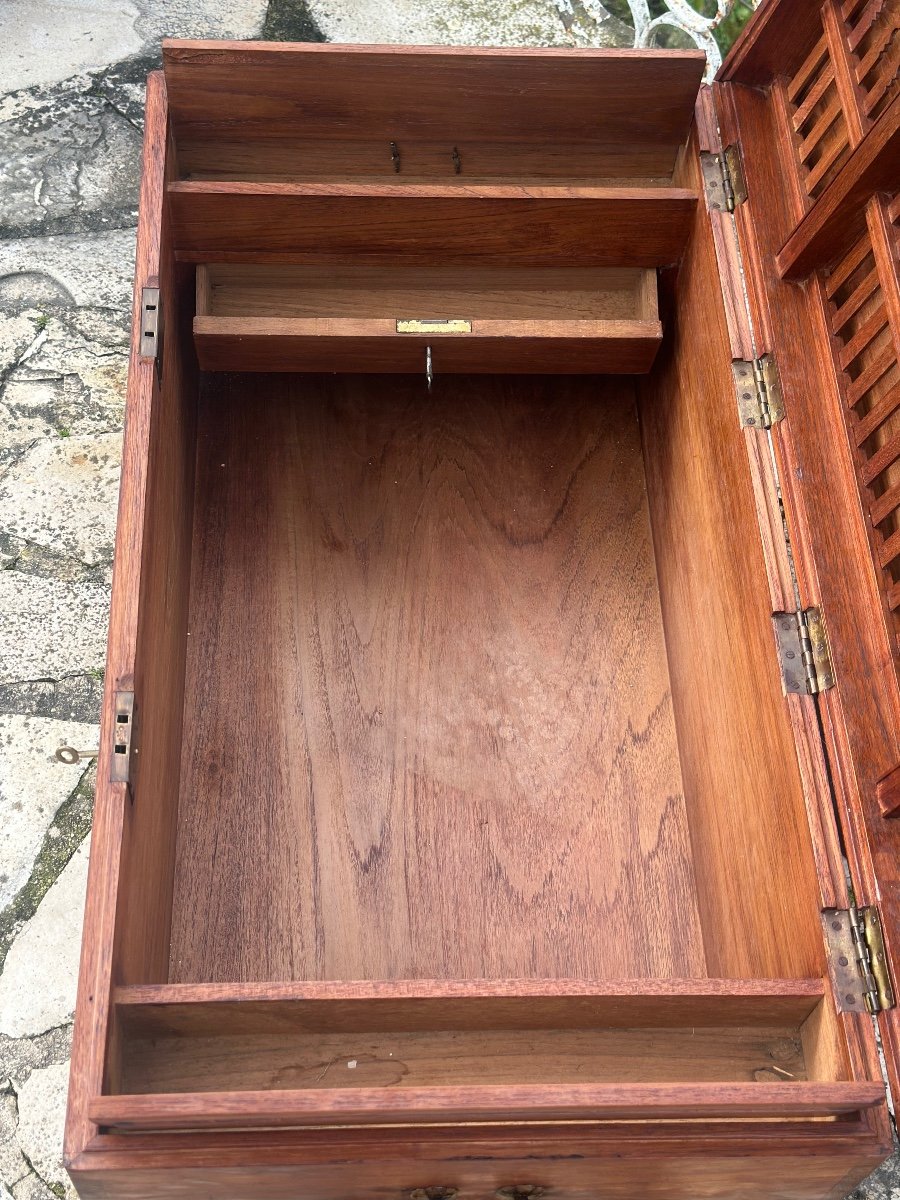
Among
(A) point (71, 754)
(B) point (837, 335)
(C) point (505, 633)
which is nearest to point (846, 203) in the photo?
(B) point (837, 335)

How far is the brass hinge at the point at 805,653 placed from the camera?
1.64 metres

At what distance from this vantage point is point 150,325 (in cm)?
180

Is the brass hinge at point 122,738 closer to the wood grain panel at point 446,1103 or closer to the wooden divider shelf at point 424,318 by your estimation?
the wood grain panel at point 446,1103

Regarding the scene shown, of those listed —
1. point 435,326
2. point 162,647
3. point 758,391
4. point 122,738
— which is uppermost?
point 435,326

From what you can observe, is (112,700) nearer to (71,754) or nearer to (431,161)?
(71,754)

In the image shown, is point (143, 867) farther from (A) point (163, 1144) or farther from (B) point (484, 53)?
(B) point (484, 53)

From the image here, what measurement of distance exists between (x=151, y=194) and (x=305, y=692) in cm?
80

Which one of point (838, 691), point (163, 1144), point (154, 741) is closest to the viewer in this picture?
point (163, 1144)

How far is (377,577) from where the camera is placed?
223cm

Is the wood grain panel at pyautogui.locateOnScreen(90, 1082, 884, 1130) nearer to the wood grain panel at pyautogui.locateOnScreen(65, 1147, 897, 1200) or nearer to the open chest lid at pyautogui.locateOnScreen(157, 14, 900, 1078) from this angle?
the wood grain panel at pyautogui.locateOnScreen(65, 1147, 897, 1200)

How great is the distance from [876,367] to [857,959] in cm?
74

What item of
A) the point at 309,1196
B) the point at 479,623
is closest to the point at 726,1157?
the point at 309,1196

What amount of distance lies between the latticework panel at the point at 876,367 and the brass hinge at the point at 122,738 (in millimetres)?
938

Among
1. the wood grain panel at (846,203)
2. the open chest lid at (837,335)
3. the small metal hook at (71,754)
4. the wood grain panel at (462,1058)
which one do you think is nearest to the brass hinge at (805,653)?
the open chest lid at (837,335)
